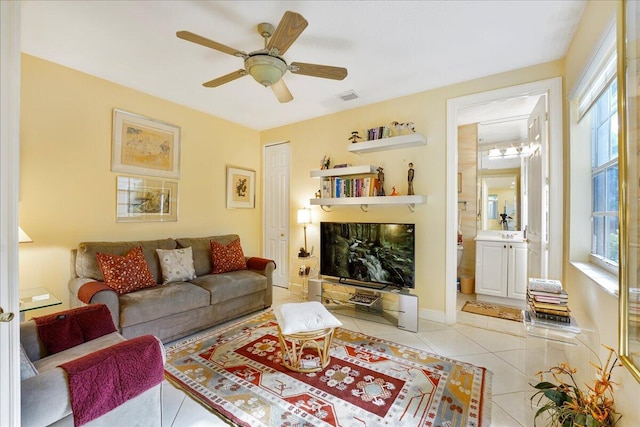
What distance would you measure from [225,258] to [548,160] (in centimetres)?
363

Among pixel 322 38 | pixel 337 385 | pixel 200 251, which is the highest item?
pixel 322 38

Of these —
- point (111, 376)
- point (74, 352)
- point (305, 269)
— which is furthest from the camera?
point (305, 269)

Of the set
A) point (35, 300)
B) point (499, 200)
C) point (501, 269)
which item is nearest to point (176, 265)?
point (35, 300)

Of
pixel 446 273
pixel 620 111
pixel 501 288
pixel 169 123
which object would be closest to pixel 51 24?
pixel 169 123

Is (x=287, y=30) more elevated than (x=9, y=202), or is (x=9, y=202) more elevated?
(x=287, y=30)

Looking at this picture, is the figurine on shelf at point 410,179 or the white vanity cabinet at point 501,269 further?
the white vanity cabinet at point 501,269

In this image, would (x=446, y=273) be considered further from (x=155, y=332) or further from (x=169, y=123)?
(x=169, y=123)

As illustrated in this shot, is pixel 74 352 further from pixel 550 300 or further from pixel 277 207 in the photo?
pixel 277 207

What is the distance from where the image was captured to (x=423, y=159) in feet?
11.0

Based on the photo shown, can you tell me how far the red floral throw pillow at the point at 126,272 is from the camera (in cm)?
261

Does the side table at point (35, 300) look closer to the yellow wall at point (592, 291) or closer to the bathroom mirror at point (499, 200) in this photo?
the yellow wall at point (592, 291)

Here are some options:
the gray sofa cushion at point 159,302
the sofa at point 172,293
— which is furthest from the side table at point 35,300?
the gray sofa cushion at point 159,302

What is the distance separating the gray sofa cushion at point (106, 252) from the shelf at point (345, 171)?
210 cm

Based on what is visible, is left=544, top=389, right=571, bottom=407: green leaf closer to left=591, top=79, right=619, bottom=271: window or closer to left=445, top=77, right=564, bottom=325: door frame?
left=591, top=79, right=619, bottom=271: window
